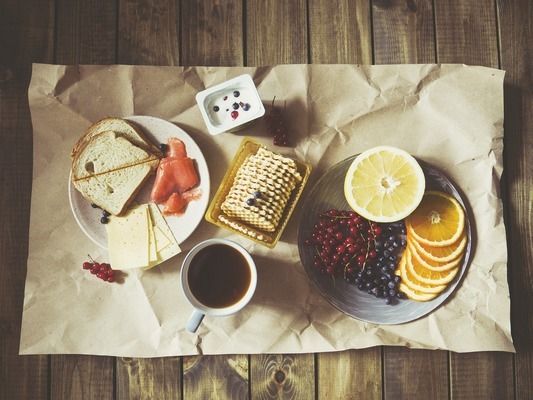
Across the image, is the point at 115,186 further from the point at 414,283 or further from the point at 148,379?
the point at 414,283

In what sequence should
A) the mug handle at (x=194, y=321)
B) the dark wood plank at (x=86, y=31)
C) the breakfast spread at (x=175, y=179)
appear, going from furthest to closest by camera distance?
the dark wood plank at (x=86, y=31) < the breakfast spread at (x=175, y=179) < the mug handle at (x=194, y=321)

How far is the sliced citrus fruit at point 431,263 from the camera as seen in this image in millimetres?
1652

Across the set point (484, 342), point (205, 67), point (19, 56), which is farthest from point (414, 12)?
point (19, 56)

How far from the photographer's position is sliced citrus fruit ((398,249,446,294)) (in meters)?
1.66

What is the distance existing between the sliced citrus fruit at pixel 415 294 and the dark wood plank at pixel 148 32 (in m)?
1.07

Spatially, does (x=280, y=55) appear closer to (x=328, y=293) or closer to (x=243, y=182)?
(x=243, y=182)

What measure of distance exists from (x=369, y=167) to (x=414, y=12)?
62 centimetres

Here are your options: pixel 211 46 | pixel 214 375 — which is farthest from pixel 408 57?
pixel 214 375

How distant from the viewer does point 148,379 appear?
1761mm

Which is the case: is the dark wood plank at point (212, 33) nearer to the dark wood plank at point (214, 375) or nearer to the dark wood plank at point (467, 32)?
the dark wood plank at point (467, 32)

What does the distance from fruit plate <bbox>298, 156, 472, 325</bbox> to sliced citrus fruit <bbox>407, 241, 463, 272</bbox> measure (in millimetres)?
44

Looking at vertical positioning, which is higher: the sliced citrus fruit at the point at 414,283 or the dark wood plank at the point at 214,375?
the sliced citrus fruit at the point at 414,283

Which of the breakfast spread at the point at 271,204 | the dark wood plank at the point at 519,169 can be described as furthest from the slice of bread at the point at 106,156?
the dark wood plank at the point at 519,169

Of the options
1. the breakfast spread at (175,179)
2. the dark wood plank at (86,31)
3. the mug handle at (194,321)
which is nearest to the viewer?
the mug handle at (194,321)
